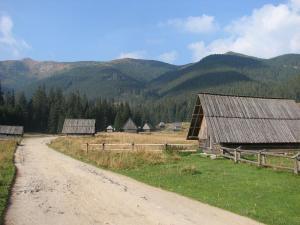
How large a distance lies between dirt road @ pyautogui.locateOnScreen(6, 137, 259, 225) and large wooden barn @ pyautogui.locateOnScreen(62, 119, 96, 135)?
91901 millimetres

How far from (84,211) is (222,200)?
594cm

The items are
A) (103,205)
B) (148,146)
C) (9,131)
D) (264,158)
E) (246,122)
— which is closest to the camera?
(103,205)

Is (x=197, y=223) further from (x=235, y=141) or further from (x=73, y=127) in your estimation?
(x=73, y=127)

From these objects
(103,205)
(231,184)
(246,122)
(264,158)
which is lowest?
(103,205)

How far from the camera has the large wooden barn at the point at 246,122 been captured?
38250 millimetres

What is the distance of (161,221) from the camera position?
1349 centimetres

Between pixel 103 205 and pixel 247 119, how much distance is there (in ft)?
89.1

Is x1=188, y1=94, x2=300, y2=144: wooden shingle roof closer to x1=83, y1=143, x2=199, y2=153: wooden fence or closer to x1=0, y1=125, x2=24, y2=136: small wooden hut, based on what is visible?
x1=83, y1=143, x2=199, y2=153: wooden fence

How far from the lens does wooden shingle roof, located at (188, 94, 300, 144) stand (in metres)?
38.3

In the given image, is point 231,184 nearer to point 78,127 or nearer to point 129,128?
point 78,127

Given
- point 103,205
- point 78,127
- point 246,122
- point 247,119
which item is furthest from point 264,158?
point 78,127

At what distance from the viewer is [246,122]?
1581 inches

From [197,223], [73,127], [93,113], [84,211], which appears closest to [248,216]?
[197,223]

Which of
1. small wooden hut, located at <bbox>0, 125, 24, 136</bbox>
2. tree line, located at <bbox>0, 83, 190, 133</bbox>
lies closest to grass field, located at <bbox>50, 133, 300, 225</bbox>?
small wooden hut, located at <bbox>0, 125, 24, 136</bbox>
